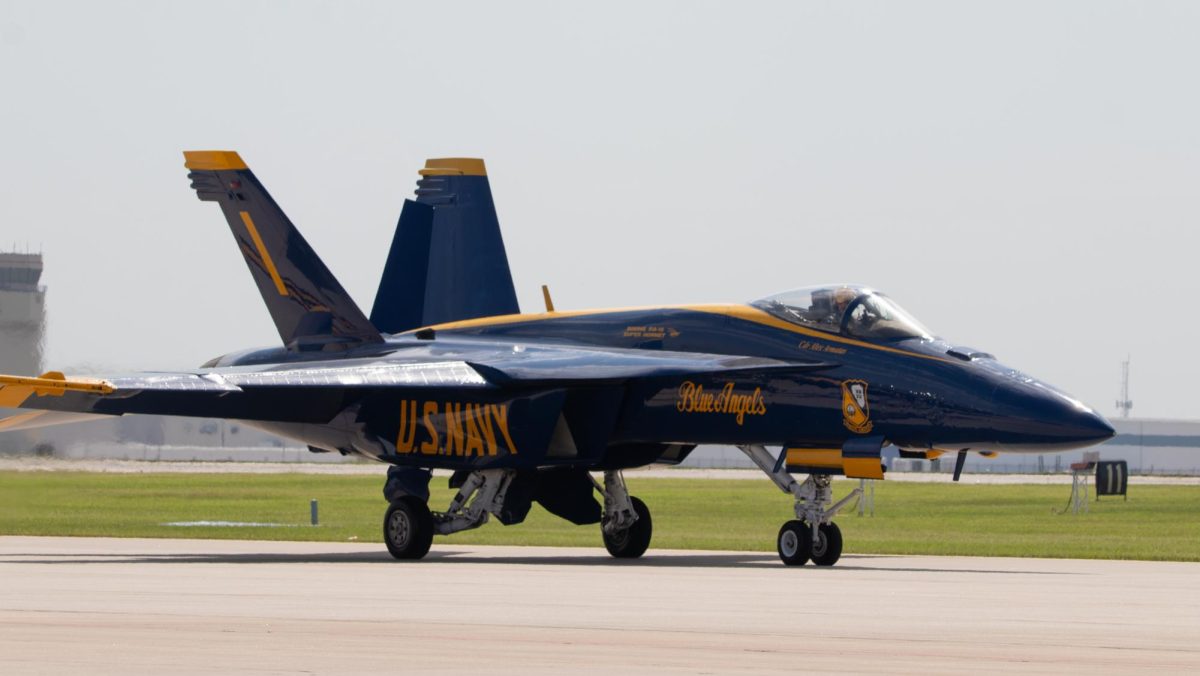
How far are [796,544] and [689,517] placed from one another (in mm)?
15141

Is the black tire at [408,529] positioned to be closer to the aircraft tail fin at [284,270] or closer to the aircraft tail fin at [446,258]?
the aircraft tail fin at [284,270]

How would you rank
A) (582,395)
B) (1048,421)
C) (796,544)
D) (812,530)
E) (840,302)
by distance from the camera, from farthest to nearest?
(582,395) → (812,530) → (796,544) → (840,302) → (1048,421)

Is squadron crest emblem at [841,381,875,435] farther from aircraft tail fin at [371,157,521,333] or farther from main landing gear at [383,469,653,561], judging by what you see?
aircraft tail fin at [371,157,521,333]

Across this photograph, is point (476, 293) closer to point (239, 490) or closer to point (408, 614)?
point (408, 614)

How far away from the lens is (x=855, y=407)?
1992 centimetres

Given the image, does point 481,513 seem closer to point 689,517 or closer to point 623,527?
point 623,527

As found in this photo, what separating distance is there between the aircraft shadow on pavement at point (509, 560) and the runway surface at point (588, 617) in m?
0.11

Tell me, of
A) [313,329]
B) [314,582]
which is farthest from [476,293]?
[314,582]

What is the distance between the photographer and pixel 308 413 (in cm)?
2308

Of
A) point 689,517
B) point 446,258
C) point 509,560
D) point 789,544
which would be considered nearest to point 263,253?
point 446,258

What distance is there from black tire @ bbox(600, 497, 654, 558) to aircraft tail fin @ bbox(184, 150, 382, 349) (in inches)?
162

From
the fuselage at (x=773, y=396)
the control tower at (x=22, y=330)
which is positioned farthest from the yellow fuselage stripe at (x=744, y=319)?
the control tower at (x=22, y=330)

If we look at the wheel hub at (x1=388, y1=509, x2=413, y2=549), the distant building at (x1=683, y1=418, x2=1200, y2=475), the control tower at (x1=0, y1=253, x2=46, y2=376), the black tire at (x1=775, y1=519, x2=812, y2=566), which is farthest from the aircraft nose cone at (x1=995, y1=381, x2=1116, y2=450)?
the distant building at (x1=683, y1=418, x2=1200, y2=475)

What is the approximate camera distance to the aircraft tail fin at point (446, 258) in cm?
2775
